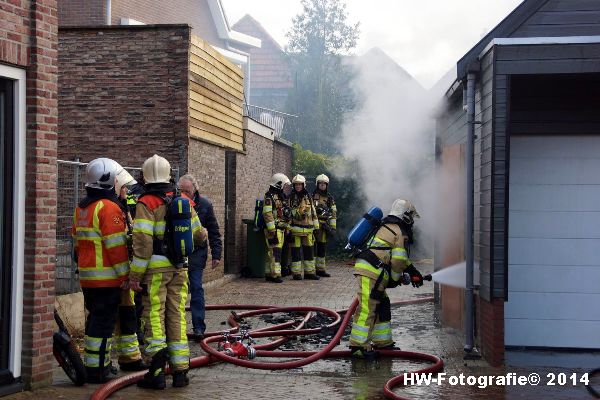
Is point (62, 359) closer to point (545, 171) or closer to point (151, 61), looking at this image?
point (545, 171)

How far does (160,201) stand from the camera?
748cm

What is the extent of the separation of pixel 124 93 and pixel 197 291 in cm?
487

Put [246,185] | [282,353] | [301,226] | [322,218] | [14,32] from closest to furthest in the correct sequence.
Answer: [14,32] → [282,353] → [301,226] → [322,218] → [246,185]

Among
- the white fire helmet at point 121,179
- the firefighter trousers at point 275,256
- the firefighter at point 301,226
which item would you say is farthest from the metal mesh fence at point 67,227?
the firefighter at point 301,226

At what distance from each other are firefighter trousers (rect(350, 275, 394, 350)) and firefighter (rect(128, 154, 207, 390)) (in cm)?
210

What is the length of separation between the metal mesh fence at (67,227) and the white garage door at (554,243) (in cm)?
468

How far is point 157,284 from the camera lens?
7422 mm

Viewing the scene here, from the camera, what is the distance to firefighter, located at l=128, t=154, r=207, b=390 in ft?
24.0

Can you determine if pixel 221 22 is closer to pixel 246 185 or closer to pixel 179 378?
pixel 246 185

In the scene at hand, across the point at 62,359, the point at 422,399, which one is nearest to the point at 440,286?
the point at 422,399

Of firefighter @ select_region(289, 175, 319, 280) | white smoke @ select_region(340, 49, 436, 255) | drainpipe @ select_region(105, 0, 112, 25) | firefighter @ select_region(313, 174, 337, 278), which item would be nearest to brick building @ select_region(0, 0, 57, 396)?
white smoke @ select_region(340, 49, 436, 255)

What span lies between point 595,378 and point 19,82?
5.50 m

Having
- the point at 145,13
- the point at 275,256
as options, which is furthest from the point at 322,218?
the point at 145,13

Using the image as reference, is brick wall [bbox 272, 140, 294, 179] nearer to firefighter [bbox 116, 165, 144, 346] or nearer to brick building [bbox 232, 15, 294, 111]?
firefighter [bbox 116, 165, 144, 346]
